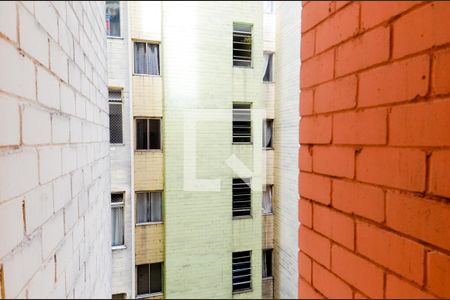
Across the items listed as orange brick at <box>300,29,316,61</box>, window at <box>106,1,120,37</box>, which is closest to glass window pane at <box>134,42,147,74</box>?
window at <box>106,1,120,37</box>

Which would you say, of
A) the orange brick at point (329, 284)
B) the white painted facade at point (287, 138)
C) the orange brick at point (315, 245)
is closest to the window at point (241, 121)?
the white painted facade at point (287, 138)

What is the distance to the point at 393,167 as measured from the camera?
1.77 ft

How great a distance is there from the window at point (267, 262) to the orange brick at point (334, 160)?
0.78 meters

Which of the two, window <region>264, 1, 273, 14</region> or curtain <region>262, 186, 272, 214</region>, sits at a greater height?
window <region>264, 1, 273, 14</region>

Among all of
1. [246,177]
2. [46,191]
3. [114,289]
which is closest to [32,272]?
[46,191]

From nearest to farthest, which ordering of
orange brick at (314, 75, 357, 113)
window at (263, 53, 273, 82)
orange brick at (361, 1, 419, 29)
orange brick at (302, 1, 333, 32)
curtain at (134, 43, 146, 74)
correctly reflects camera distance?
orange brick at (361, 1, 419, 29) → orange brick at (314, 75, 357, 113) → orange brick at (302, 1, 333, 32) → curtain at (134, 43, 146, 74) → window at (263, 53, 273, 82)

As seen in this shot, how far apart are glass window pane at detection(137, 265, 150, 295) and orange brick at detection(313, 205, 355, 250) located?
0.84m

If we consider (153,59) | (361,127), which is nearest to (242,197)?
(153,59)

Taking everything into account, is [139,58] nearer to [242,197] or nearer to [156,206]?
[156,206]

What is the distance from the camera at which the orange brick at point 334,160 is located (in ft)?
2.17

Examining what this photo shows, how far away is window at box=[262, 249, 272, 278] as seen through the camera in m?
1.43

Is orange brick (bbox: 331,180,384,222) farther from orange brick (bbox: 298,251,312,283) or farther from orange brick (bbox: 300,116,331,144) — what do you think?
orange brick (bbox: 298,251,312,283)

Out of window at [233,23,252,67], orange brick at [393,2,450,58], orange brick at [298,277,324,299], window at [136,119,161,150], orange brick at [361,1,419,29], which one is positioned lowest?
orange brick at [298,277,324,299]

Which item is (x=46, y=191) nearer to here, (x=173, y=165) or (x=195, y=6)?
(x=173, y=165)
